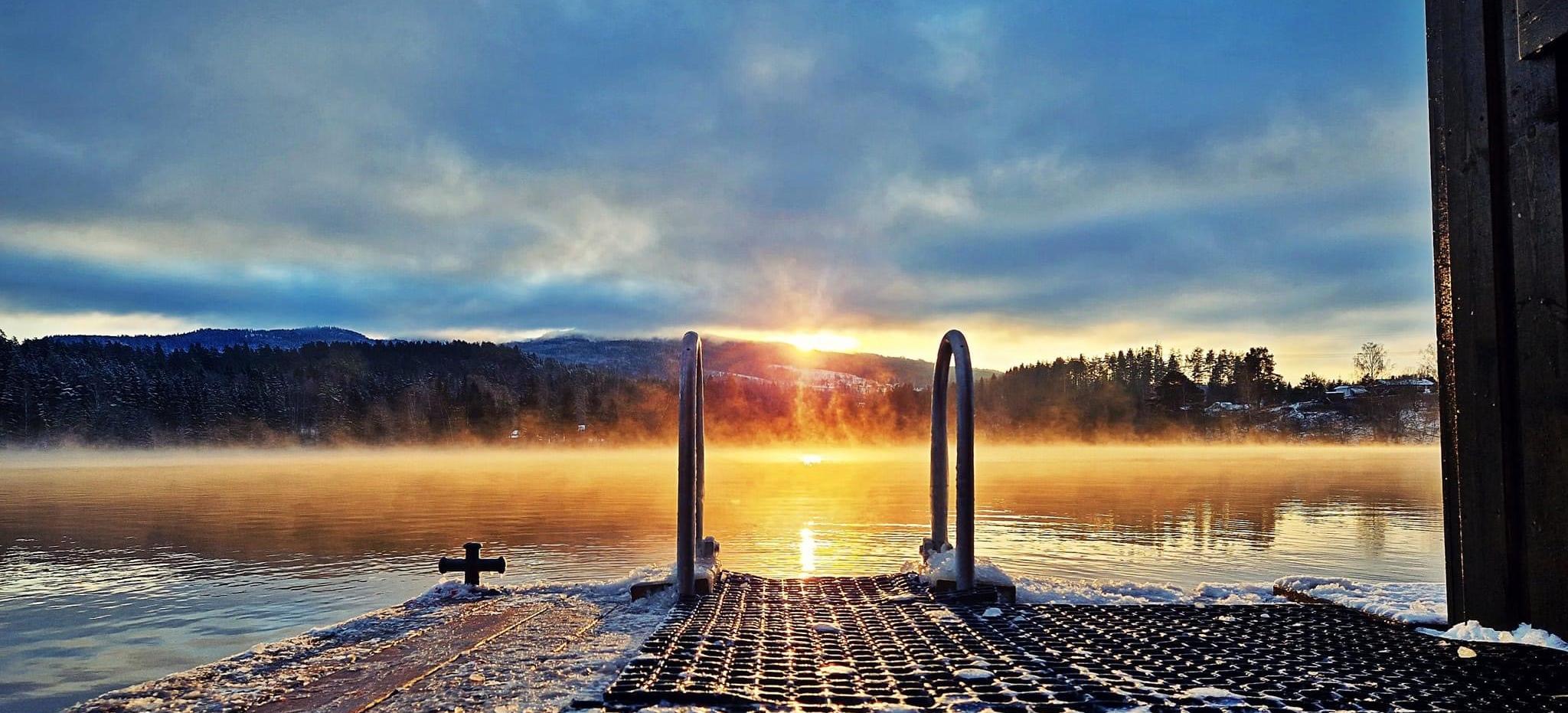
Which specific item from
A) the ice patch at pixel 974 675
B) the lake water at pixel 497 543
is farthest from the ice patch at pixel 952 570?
the lake water at pixel 497 543

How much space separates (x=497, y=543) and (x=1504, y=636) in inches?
637

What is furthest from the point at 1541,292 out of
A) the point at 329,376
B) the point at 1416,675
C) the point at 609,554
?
the point at 329,376

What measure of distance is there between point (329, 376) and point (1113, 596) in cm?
12687

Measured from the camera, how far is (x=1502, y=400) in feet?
18.1

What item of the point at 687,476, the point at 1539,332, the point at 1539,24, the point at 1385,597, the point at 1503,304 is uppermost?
→ the point at 1539,24

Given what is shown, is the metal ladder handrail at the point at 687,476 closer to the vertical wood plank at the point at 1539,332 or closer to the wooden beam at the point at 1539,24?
the vertical wood plank at the point at 1539,332

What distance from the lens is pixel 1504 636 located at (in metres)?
5.43

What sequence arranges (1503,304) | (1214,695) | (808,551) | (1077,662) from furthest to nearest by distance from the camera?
→ (808,551), (1503,304), (1077,662), (1214,695)

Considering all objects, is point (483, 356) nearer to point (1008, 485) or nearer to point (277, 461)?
point (277, 461)

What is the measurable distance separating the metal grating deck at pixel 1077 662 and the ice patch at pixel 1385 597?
0.55 feet

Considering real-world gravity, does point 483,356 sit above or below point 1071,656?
above

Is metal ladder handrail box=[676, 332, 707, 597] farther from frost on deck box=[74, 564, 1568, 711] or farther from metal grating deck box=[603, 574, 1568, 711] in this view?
metal grating deck box=[603, 574, 1568, 711]

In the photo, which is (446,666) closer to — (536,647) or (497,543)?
(536,647)

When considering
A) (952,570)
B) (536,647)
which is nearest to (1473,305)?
(952,570)
